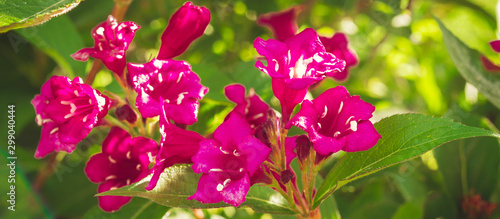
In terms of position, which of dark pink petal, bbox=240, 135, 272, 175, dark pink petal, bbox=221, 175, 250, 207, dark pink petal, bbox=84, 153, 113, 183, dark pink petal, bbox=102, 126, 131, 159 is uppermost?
dark pink petal, bbox=240, 135, 272, 175

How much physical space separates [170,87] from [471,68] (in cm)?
93

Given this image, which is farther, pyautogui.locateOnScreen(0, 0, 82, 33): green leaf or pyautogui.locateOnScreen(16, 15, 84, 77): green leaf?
pyautogui.locateOnScreen(16, 15, 84, 77): green leaf

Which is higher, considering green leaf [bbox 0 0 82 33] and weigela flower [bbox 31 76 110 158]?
green leaf [bbox 0 0 82 33]

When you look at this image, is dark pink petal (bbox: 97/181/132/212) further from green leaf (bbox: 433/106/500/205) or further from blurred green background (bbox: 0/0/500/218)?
green leaf (bbox: 433/106/500/205)

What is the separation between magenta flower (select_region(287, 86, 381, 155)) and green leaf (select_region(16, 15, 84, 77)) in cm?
101

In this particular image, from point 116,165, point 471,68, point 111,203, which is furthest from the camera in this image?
point 471,68

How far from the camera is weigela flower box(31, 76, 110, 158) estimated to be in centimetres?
104

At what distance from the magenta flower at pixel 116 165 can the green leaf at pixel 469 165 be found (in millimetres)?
1004

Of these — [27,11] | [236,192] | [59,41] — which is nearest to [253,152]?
[236,192]

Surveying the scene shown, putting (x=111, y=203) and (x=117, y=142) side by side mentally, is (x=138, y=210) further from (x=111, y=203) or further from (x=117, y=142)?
(x=117, y=142)

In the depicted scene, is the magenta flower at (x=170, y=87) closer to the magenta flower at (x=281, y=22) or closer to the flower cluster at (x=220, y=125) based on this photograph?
the flower cluster at (x=220, y=125)

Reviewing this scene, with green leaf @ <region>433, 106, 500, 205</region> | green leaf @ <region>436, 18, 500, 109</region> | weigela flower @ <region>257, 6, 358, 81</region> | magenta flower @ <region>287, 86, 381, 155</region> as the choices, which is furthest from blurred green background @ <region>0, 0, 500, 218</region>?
magenta flower @ <region>287, 86, 381, 155</region>

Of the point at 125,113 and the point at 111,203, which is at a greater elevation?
the point at 125,113

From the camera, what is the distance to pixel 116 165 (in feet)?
4.32
